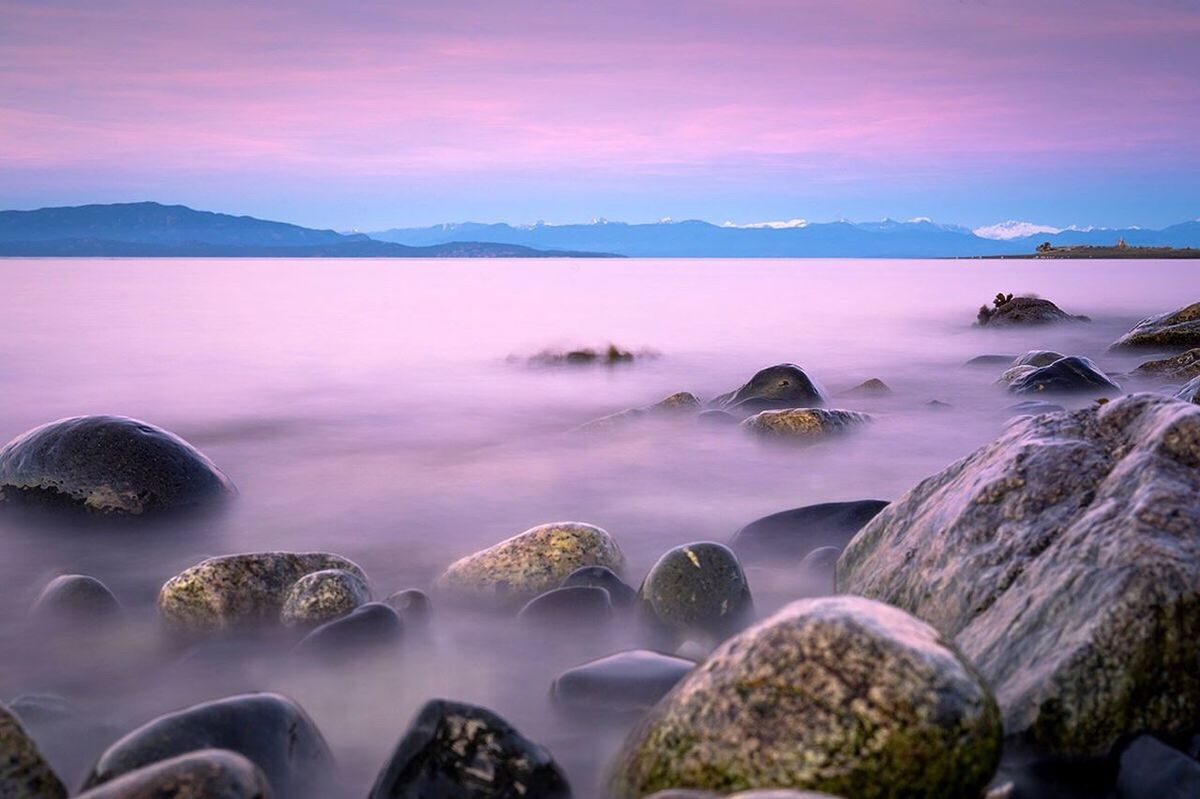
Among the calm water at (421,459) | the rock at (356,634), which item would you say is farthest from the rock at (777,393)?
the rock at (356,634)

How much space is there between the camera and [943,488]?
5.66 meters

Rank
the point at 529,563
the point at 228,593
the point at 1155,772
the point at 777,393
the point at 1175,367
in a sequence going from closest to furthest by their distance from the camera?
the point at 1155,772, the point at 228,593, the point at 529,563, the point at 777,393, the point at 1175,367

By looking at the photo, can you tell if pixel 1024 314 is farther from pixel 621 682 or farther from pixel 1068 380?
pixel 621 682

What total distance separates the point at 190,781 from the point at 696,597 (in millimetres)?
3360

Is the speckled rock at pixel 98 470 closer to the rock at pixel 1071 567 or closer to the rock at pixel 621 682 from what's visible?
the rock at pixel 621 682

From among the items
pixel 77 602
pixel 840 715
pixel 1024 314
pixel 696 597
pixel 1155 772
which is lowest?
pixel 77 602


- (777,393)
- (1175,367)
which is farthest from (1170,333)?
(777,393)

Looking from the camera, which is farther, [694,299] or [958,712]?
[694,299]

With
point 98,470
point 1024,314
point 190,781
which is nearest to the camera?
point 190,781

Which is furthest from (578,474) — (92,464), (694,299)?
(694,299)

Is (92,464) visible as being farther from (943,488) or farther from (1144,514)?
(1144,514)

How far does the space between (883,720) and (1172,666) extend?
4.39ft

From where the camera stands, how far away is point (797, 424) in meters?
12.5

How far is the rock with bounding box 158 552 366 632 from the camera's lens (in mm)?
6180
